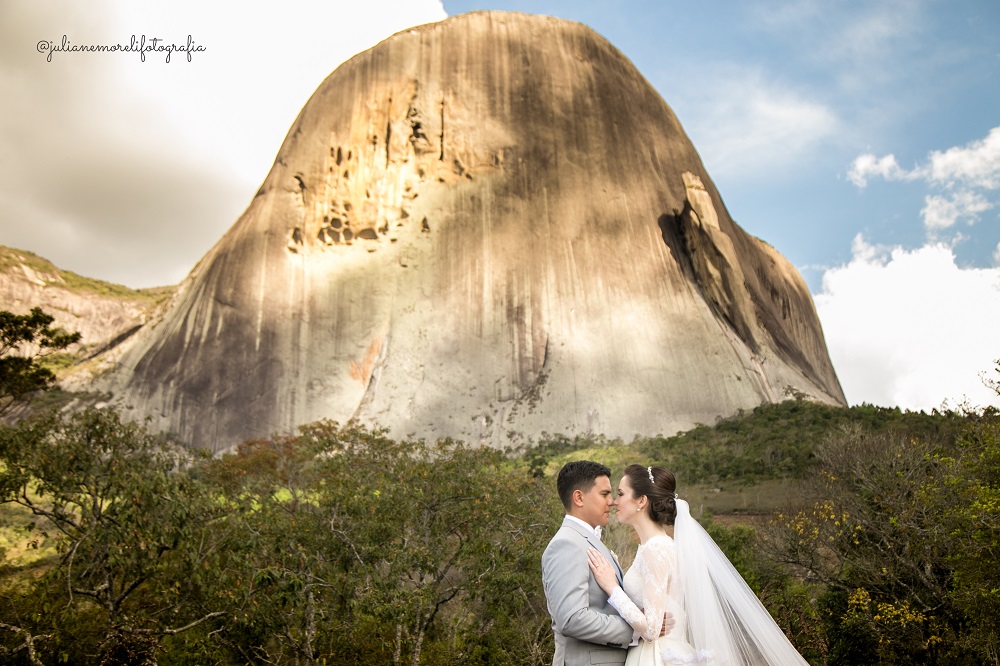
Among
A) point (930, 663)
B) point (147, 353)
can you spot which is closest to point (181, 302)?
point (147, 353)

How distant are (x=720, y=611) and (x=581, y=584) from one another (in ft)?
3.70

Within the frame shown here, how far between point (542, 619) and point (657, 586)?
32.5ft

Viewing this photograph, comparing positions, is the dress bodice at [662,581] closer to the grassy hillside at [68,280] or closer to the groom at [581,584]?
the groom at [581,584]

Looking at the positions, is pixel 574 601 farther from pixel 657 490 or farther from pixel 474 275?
pixel 474 275

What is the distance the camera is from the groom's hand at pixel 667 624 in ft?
12.2

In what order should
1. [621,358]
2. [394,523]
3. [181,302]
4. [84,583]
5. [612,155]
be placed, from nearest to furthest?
[84,583]
[394,523]
[621,358]
[181,302]
[612,155]

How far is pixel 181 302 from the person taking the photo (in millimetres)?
38438

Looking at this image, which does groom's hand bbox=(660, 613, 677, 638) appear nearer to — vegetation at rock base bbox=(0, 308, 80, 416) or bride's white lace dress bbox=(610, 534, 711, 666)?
bride's white lace dress bbox=(610, 534, 711, 666)

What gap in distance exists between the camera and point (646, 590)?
378cm

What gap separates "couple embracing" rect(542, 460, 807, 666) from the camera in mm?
3457

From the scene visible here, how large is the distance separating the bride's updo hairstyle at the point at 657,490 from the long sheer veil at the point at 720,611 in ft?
0.76

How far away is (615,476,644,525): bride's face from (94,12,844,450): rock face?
28736mm

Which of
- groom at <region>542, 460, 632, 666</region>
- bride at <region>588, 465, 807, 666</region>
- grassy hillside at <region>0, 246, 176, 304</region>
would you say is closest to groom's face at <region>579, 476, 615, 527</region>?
groom at <region>542, 460, 632, 666</region>

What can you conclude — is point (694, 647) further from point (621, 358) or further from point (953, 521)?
point (621, 358)
